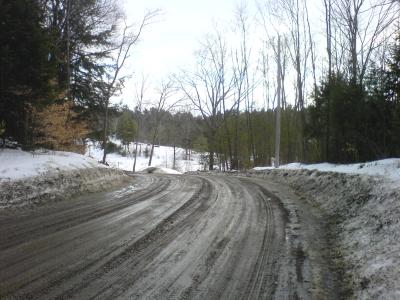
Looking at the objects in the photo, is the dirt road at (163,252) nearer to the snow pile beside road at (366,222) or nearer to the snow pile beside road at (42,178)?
the snow pile beside road at (366,222)

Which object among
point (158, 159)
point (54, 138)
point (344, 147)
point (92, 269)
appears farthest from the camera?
point (158, 159)

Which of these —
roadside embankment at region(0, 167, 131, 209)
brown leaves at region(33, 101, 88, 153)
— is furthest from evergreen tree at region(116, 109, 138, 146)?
roadside embankment at region(0, 167, 131, 209)

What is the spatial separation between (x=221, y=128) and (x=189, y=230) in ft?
112

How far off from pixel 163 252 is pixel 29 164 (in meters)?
6.16

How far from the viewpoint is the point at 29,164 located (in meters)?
10.3

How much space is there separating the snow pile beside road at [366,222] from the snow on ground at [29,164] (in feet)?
24.3

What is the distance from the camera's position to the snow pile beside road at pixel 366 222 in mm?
4555

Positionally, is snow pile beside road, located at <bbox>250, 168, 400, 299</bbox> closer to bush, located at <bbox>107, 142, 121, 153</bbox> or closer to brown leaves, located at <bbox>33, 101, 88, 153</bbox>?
brown leaves, located at <bbox>33, 101, 88, 153</bbox>

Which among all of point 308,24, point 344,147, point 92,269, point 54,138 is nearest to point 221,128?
point 308,24

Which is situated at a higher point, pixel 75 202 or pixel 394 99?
pixel 394 99

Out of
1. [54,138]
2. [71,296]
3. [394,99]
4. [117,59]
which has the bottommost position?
[71,296]

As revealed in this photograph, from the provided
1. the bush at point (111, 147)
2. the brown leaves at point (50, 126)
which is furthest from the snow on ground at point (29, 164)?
the bush at point (111, 147)

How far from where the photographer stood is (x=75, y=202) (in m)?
9.73

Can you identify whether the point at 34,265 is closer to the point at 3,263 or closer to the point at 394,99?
the point at 3,263
